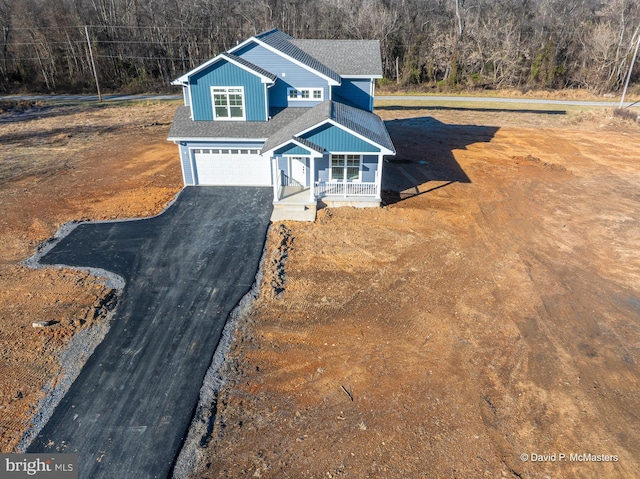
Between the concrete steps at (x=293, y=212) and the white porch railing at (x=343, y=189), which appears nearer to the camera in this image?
the concrete steps at (x=293, y=212)

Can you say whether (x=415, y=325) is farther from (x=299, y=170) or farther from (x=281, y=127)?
(x=281, y=127)

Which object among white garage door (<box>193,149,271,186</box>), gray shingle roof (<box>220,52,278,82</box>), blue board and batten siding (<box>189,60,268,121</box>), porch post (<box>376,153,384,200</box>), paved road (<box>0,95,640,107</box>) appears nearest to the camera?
porch post (<box>376,153,384,200</box>)

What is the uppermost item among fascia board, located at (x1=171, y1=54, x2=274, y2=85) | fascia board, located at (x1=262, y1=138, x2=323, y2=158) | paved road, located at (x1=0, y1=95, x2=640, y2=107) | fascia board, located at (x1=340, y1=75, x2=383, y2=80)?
fascia board, located at (x1=171, y1=54, x2=274, y2=85)

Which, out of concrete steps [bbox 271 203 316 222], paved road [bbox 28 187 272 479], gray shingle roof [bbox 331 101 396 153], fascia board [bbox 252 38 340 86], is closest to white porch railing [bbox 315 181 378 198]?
concrete steps [bbox 271 203 316 222]

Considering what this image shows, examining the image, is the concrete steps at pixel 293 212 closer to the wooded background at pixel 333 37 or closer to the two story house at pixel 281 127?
the two story house at pixel 281 127

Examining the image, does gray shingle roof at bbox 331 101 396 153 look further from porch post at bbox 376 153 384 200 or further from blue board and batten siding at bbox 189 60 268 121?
blue board and batten siding at bbox 189 60 268 121

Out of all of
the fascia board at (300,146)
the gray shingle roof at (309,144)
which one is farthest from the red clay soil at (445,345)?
the gray shingle roof at (309,144)

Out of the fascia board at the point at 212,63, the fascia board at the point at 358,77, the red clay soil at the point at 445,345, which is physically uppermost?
the fascia board at the point at 212,63
